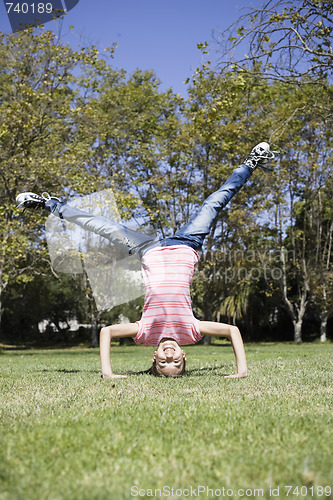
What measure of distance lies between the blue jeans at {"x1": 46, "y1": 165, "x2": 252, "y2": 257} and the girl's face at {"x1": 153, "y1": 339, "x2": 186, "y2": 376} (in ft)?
5.13

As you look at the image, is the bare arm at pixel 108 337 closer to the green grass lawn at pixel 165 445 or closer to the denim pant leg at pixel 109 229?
the denim pant leg at pixel 109 229

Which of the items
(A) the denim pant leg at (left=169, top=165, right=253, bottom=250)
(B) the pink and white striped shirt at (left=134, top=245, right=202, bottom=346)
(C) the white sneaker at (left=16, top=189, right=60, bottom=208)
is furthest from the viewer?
(C) the white sneaker at (left=16, top=189, right=60, bottom=208)

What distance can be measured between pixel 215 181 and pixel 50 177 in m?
11.8

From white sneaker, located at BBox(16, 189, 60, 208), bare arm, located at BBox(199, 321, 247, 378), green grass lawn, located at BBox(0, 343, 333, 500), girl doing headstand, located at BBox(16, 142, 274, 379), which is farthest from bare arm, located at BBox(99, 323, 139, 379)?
white sneaker, located at BBox(16, 189, 60, 208)

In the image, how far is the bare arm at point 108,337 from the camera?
650 centimetres

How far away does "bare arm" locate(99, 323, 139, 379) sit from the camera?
6.50m

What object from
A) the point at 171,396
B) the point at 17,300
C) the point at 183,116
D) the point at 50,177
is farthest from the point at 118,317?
the point at 171,396

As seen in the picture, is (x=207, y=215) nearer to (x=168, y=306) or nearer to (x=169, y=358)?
(x=168, y=306)

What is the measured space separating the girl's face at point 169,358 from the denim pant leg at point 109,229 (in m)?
1.70

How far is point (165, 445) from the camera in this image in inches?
115

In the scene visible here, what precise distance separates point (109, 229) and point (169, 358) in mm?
2474

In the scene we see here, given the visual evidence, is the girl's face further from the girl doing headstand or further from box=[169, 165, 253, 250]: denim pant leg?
box=[169, 165, 253, 250]: denim pant leg

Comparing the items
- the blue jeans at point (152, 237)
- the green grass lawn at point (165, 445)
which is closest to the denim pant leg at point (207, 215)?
the blue jeans at point (152, 237)

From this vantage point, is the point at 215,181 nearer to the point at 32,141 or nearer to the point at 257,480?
the point at 32,141
